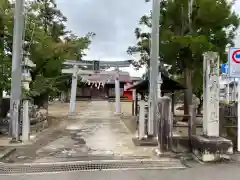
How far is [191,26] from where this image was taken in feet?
62.7

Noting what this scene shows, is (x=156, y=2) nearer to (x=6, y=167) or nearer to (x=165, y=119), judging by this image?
(x=165, y=119)

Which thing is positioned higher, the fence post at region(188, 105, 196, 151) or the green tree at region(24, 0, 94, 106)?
the green tree at region(24, 0, 94, 106)

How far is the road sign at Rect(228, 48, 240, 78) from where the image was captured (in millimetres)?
10797

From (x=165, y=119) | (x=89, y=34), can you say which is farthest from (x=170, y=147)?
(x=89, y=34)

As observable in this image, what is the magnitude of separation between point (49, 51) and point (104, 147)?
10.7 metres

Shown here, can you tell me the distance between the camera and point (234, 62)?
10875 millimetres

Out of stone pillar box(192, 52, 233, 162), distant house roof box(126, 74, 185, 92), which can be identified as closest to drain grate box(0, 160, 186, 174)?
stone pillar box(192, 52, 233, 162)

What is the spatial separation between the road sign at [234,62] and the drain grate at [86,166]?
355 cm

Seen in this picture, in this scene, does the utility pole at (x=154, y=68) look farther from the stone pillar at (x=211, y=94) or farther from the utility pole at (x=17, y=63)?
the utility pole at (x=17, y=63)

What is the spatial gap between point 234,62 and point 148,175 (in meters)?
5.06

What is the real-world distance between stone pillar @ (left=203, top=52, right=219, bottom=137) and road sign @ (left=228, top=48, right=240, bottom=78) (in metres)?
1.33

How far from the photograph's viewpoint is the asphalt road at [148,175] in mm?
7480

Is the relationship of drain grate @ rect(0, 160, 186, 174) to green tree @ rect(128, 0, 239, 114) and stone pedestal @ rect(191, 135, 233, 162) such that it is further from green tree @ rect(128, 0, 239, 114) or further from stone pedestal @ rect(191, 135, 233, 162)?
green tree @ rect(128, 0, 239, 114)

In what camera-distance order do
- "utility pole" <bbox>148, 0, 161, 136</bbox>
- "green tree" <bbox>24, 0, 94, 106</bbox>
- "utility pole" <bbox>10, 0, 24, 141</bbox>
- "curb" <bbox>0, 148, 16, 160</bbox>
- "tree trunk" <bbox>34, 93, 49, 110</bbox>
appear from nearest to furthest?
"curb" <bbox>0, 148, 16, 160</bbox>, "utility pole" <bbox>148, 0, 161, 136</bbox>, "utility pole" <bbox>10, 0, 24, 141</bbox>, "green tree" <bbox>24, 0, 94, 106</bbox>, "tree trunk" <bbox>34, 93, 49, 110</bbox>
